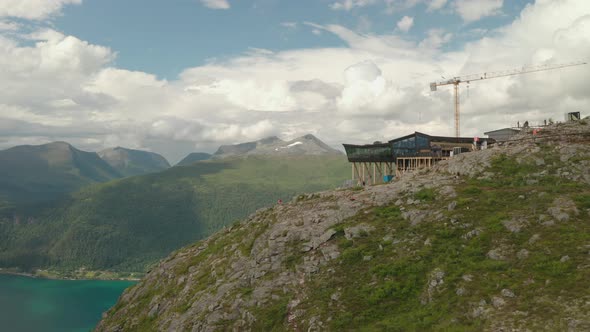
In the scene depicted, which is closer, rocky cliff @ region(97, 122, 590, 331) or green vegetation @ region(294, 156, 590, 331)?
green vegetation @ region(294, 156, 590, 331)

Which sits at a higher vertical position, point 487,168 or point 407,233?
point 487,168

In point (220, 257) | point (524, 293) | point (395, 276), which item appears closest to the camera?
point (524, 293)

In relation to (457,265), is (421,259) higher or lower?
lower

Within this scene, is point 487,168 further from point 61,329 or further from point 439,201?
point 61,329

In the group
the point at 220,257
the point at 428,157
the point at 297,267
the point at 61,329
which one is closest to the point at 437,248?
A: the point at 297,267

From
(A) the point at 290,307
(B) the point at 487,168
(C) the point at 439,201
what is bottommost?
(A) the point at 290,307

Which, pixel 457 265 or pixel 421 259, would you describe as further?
pixel 421 259

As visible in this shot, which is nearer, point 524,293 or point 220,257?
point 524,293

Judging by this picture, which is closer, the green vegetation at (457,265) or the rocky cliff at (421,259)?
the green vegetation at (457,265)
